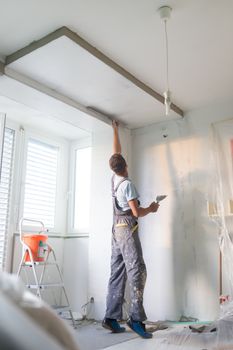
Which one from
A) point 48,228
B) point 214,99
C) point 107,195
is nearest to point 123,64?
point 214,99

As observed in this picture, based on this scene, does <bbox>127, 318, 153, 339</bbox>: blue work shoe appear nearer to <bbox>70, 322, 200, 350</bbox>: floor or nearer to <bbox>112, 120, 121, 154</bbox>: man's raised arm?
<bbox>70, 322, 200, 350</bbox>: floor

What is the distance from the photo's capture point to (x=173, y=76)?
9.11 ft

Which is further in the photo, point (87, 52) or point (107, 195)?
point (107, 195)

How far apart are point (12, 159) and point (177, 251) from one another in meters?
2.03

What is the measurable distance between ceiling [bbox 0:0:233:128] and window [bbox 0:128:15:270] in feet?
3.74

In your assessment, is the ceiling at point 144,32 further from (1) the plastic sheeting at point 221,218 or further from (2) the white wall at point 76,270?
(2) the white wall at point 76,270

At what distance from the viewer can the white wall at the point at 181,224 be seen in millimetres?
3014

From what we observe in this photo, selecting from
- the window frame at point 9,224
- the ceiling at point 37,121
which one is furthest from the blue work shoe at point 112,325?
the ceiling at point 37,121

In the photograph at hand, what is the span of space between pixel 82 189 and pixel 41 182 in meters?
0.51

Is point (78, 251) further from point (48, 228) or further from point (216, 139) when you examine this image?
point (216, 139)

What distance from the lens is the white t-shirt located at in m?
2.69

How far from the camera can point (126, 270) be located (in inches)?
109

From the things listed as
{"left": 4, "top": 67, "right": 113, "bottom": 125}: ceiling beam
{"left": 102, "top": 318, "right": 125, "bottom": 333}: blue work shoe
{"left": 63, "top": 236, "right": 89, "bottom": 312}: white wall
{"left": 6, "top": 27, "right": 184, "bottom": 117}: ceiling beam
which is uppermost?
{"left": 6, "top": 27, "right": 184, "bottom": 117}: ceiling beam

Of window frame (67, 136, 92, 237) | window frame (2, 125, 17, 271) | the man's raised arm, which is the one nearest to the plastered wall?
the man's raised arm
